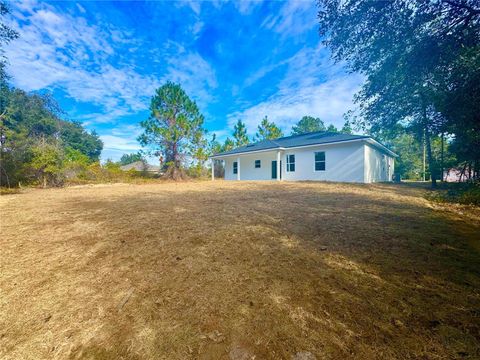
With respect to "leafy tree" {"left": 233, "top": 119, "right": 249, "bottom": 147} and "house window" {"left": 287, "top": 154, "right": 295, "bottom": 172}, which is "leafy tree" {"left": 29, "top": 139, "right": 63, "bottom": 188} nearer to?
"house window" {"left": 287, "top": 154, "right": 295, "bottom": 172}

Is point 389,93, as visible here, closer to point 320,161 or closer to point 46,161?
point 320,161

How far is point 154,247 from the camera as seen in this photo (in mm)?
2879

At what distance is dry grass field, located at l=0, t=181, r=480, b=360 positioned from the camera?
1.36m

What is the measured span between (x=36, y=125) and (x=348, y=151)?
38212mm

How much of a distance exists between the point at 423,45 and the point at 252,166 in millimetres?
14840

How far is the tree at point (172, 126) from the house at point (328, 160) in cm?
540

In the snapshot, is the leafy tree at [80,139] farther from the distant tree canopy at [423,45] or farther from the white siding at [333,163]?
the distant tree canopy at [423,45]

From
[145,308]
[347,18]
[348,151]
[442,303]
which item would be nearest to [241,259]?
[145,308]

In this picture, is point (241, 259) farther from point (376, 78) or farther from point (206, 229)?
point (376, 78)

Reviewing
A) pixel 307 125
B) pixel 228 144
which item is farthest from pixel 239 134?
pixel 307 125

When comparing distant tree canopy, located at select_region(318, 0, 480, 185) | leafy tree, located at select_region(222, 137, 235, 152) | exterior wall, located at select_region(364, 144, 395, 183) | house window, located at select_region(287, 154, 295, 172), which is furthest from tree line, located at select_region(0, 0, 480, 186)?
leafy tree, located at select_region(222, 137, 235, 152)

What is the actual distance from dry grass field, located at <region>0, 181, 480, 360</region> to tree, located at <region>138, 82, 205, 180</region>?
1709cm

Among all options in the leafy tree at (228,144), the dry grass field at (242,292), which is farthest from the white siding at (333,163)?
the leafy tree at (228,144)

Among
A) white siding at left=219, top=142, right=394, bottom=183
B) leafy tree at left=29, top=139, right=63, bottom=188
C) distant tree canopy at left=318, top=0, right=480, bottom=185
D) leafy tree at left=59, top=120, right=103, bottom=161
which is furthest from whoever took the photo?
leafy tree at left=59, top=120, right=103, bottom=161
